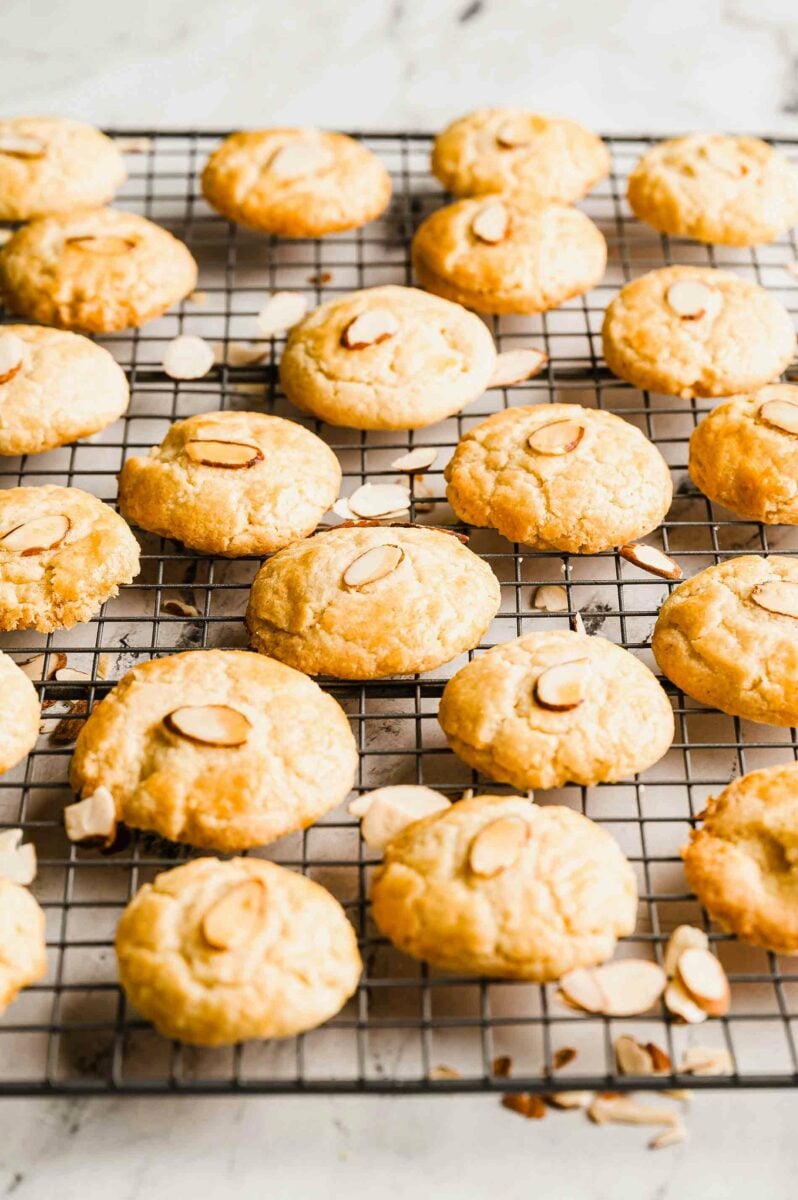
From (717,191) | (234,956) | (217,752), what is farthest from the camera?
(717,191)

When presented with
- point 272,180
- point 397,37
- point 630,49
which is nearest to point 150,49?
point 397,37

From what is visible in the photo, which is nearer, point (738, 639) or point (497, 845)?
point (497, 845)

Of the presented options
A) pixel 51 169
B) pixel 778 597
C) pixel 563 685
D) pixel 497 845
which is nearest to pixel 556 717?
pixel 563 685

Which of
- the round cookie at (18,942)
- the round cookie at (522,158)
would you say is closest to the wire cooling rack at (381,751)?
the round cookie at (18,942)

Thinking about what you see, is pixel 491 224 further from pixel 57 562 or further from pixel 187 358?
pixel 57 562

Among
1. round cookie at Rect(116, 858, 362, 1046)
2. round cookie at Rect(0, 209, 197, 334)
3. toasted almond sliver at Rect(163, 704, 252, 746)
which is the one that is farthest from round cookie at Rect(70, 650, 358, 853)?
round cookie at Rect(0, 209, 197, 334)

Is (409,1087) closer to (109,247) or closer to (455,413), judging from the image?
(455,413)

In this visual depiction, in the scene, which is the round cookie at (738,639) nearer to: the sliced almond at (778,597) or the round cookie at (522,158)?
the sliced almond at (778,597)
